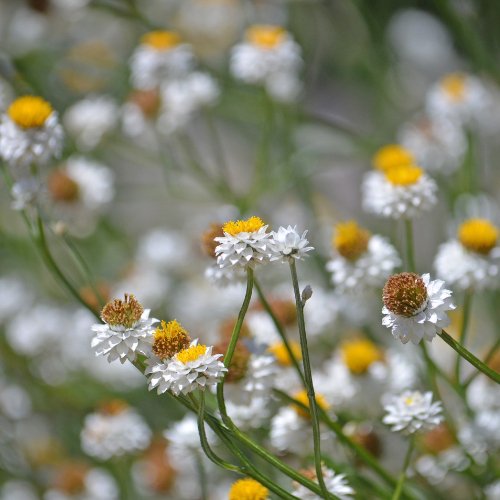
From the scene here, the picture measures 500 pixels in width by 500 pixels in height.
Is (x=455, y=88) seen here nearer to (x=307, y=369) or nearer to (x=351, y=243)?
(x=351, y=243)

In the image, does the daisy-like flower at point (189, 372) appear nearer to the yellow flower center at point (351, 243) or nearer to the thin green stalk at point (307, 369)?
the thin green stalk at point (307, 369)

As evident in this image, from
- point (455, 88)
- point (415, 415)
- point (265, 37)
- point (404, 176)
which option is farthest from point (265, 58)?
point (415, 415)

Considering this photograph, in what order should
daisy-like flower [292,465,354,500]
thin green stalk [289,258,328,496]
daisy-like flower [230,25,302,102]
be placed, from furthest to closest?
daisy-like flower [230,25,302,102]
daisy-like flower [292,465,354,500]
thin green stalk [289,258,328,496]

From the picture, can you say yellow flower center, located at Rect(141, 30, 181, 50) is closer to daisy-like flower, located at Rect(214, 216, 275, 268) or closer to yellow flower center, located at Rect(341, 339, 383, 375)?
yellow flower center, located at Rect(341, 339, 383, 375)

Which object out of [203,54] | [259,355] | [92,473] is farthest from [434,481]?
[203,54]

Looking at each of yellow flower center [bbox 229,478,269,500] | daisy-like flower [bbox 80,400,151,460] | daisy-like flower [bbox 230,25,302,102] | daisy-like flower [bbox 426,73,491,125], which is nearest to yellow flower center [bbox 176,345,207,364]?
yellow flower center [bbox 229,478,269,500]
